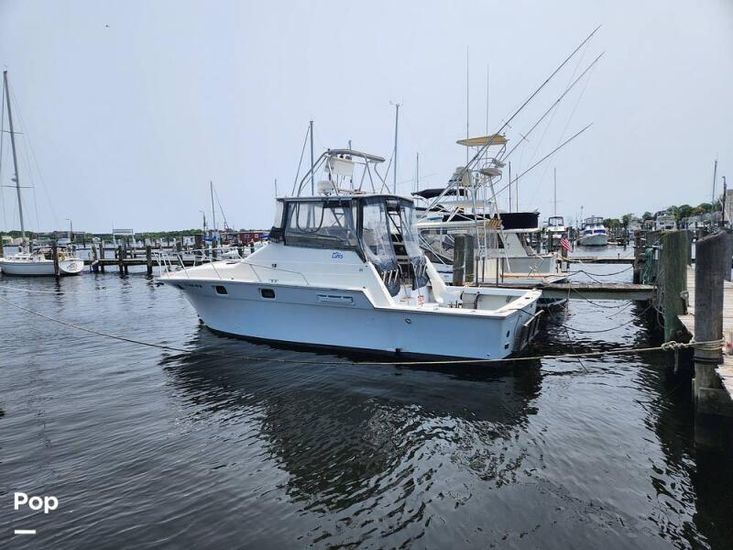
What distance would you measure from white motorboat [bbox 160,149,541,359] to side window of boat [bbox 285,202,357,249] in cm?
2

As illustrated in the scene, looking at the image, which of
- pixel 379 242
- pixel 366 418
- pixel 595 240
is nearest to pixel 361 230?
pixel 379 242

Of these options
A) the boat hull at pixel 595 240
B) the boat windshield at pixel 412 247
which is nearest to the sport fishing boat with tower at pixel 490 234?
the boat windshield at pixel 412 247

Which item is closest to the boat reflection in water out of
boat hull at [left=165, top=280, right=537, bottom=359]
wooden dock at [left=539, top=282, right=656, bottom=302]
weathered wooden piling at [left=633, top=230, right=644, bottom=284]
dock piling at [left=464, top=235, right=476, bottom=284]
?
boat hull at [left=165, top=280, right=537, bottom=359]

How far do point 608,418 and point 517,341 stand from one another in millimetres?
2875

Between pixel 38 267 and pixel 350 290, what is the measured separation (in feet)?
113

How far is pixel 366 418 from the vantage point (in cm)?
686

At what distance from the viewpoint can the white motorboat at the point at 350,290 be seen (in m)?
9.01

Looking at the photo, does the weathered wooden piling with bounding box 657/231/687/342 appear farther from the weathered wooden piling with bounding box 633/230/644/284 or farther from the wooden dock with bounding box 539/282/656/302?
the weathered wooden piling with bounding box 633/230/644/284

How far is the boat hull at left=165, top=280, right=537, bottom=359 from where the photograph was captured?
8.82m

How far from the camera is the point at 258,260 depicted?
10594 millimetres

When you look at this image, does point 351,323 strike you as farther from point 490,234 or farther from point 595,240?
point 595,240

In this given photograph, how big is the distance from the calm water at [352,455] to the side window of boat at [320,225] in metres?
2.60

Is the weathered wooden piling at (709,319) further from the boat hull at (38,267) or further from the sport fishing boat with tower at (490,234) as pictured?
the boat hull at (38,267)

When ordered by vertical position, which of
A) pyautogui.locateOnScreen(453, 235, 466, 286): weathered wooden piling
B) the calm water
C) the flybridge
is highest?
the flybridge
